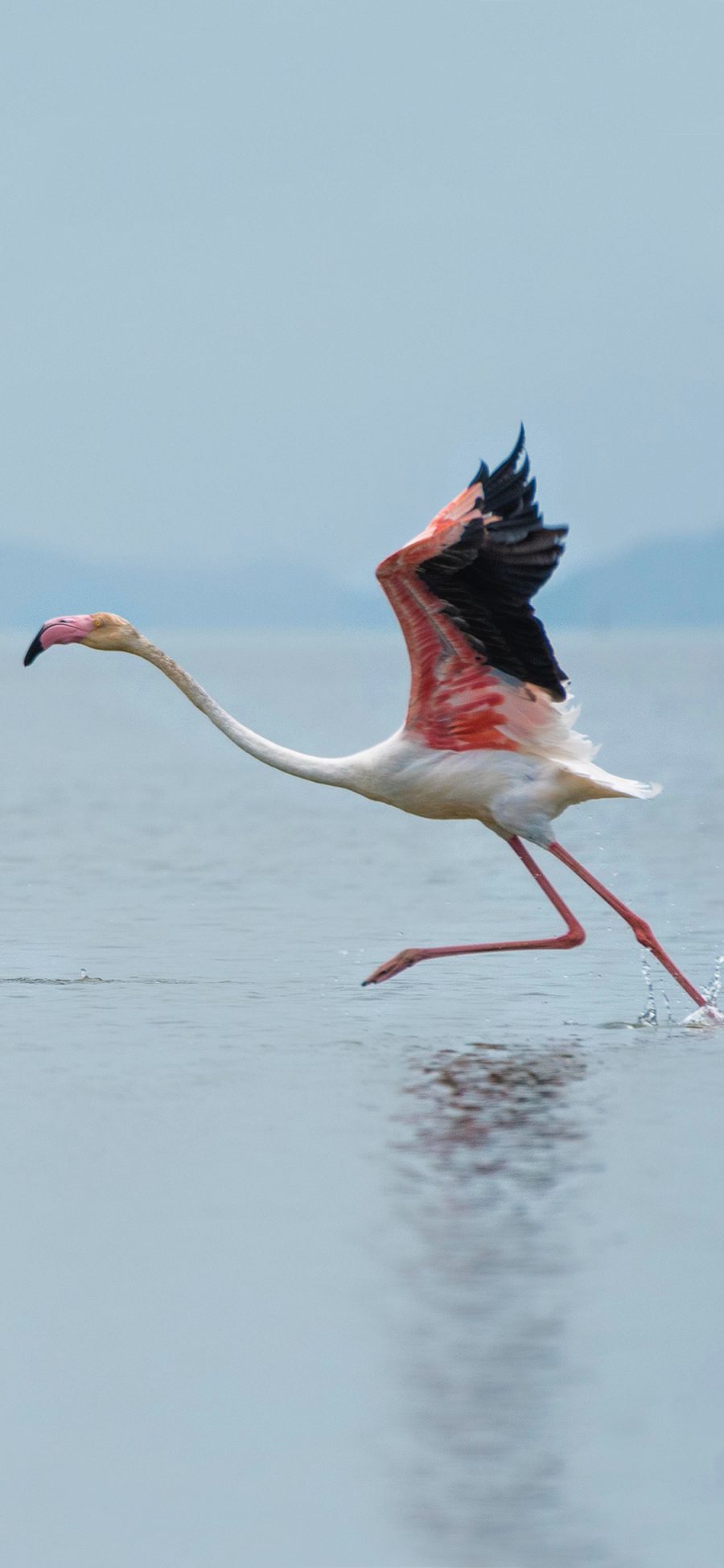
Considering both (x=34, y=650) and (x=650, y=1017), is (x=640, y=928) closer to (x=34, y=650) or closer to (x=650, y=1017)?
(x=650, y=1017)

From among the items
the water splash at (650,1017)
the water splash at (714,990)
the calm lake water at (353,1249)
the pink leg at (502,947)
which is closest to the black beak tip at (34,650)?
the calm lake water at (353,1249)

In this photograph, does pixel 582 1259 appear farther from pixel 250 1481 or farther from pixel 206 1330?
pixel 250 1481

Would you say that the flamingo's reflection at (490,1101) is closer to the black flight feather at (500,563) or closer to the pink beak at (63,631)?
the black flight feather at (500,563)

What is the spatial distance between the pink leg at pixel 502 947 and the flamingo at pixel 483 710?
0.01m

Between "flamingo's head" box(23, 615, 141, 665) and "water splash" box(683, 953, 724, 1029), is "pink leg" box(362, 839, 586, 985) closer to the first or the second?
"water splash" box(683, 953, 724, 1029)

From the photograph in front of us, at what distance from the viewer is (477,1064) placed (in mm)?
10195

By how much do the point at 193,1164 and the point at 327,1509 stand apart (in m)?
2.90

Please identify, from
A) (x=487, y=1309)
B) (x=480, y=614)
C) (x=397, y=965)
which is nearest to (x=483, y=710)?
(x=480, y=614)

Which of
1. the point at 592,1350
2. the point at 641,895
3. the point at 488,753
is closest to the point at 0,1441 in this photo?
the point at 592,1350

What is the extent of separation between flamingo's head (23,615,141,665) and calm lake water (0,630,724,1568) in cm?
177

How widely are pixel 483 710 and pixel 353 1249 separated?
13.2 feet

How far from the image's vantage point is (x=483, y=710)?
11.0 m

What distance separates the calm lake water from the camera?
5668 millimetres

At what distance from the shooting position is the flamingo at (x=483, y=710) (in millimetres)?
10203
